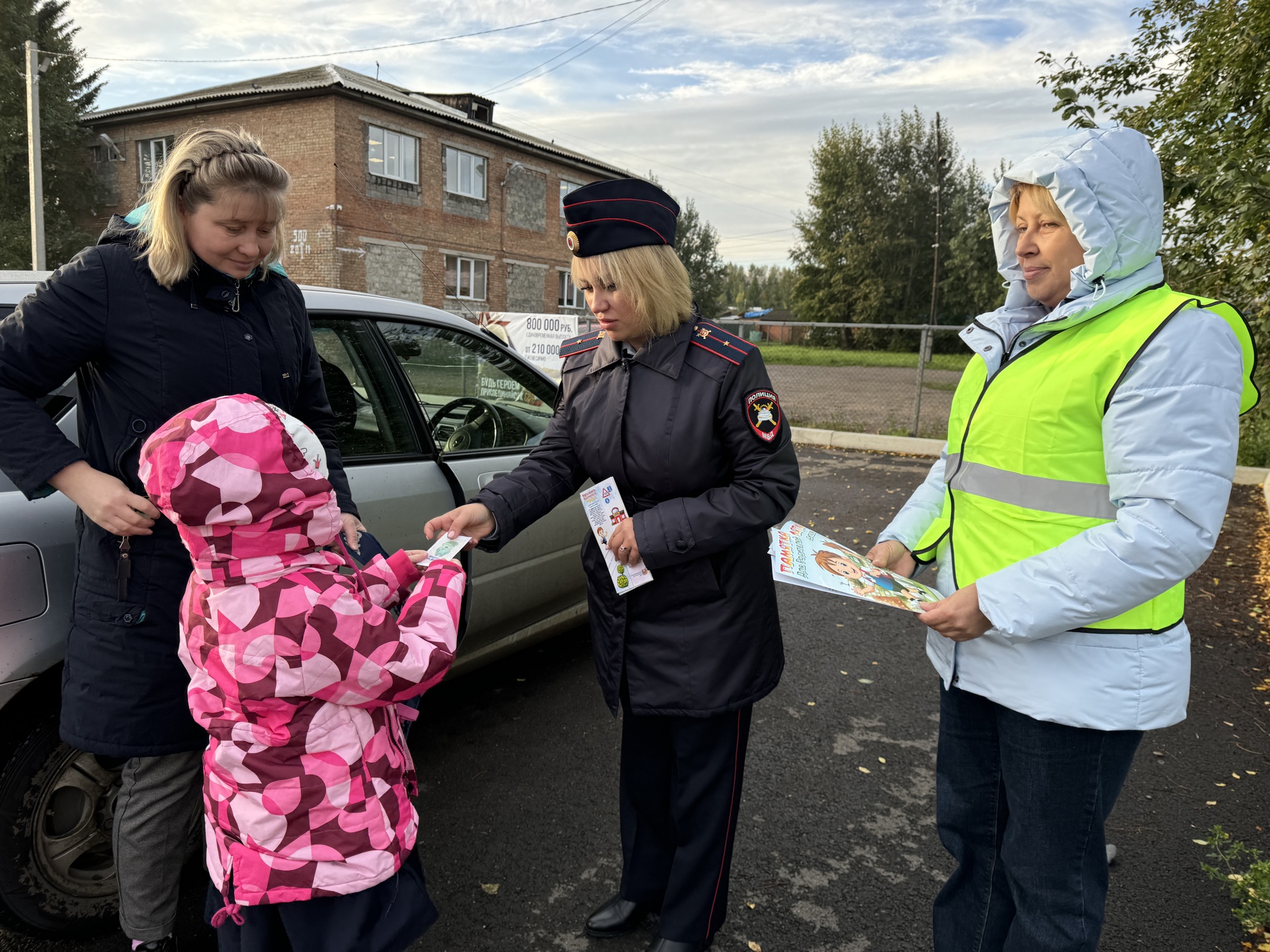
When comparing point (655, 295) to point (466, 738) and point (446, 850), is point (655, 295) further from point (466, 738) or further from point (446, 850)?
point (466, 738)

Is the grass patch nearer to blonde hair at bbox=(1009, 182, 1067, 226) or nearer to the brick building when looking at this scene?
the brick building

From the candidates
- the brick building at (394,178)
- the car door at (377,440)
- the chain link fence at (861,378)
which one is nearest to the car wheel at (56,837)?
the car door at (377,440)

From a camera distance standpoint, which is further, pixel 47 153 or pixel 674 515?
pixel 47 153

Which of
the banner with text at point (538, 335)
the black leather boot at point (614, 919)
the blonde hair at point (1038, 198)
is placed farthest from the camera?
the banner with text at point (538, 335)

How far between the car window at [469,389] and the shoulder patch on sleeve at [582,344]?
0.99 m

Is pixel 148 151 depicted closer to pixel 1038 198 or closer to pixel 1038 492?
pixel 1038 198

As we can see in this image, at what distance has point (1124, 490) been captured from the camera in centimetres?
146

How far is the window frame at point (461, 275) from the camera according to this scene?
90.1 feet

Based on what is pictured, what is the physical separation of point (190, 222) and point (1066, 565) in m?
2.01

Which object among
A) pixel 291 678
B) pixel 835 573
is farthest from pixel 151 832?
pixel 835 573

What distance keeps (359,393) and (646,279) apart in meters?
1.43

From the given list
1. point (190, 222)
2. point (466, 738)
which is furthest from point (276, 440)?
point (466, 738)

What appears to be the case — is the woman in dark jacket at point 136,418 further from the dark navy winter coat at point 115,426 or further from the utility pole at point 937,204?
the utility pole at point 937,204

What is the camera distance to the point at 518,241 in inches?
1174
